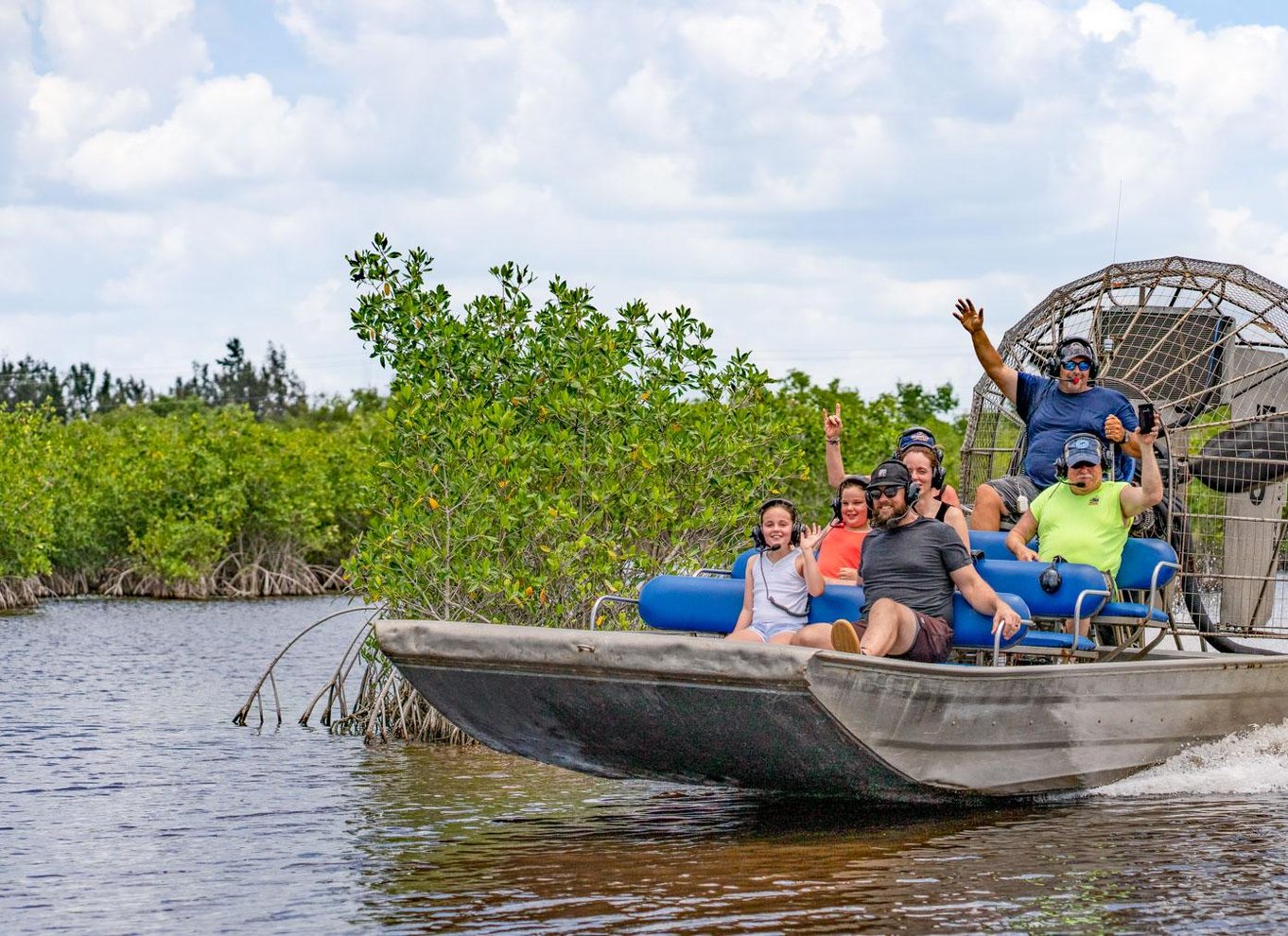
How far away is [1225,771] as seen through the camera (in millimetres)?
11195

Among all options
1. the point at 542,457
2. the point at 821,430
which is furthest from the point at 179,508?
the point at 542,457

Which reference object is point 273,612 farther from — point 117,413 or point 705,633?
point 117,413

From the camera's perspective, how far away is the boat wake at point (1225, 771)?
1085 cm

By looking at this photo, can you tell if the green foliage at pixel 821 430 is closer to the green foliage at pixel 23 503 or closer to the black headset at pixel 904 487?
the green foliage at pixel 23 503

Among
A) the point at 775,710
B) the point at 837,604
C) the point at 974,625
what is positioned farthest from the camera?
the point at 837,604

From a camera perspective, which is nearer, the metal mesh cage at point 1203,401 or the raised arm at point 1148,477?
the raised arm at point 1148,477

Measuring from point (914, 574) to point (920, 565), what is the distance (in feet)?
0.19

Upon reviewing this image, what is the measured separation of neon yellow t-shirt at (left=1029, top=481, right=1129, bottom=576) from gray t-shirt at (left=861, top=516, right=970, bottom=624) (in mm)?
1306

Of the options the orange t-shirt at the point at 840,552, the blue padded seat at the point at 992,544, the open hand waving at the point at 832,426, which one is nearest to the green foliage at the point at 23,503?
the open hand waving at the point at 832,426

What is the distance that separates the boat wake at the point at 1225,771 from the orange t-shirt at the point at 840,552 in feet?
6.75

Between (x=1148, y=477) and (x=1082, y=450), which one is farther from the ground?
(x=1082, y=450)

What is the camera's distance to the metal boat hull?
8578 mm

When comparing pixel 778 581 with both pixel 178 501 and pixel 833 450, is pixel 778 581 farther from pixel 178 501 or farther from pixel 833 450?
pixel 178 501

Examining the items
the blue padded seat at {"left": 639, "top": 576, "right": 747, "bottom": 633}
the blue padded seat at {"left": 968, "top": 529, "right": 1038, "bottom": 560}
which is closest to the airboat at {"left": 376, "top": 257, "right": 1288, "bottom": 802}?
the blue padded seat at {"left": 639, "top": 576, "right": 747, "bottom": 633}
